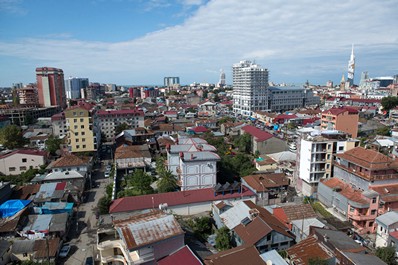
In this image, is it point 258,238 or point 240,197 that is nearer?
point 258,238

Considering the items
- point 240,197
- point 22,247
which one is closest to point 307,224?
point 240,197

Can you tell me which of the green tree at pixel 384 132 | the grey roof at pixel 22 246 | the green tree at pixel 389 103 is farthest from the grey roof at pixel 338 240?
the green tree at pixel 389 103

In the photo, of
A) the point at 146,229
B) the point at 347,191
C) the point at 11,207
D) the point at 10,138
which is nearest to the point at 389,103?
the point at 347,191

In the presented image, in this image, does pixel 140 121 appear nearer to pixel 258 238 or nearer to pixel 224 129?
pixel 224 129

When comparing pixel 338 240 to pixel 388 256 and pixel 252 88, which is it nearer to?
pixel 388 256

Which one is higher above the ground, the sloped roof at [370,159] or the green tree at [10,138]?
the sloped roof at [370,159]

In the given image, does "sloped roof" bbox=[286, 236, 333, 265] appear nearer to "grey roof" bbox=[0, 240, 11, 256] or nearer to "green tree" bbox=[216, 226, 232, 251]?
"green tree" bbox=[216, 226, 232, 251]

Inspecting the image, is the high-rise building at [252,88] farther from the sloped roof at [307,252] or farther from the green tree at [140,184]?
the sloped roof at [307,252]
